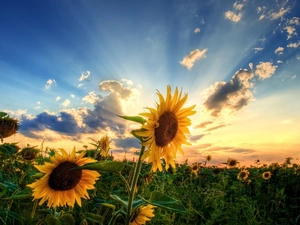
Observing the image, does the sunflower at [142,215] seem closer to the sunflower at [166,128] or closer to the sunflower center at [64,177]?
the sunflower at [166,128]

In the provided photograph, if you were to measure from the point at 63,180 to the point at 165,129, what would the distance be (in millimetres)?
774

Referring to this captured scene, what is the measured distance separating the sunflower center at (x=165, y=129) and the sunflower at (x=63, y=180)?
1.51 ft

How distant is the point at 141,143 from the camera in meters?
1.65

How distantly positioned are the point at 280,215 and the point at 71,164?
4096 mm

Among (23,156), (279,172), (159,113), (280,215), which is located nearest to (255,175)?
(279,172)

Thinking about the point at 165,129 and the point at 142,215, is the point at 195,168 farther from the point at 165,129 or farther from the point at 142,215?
the point at 165,129

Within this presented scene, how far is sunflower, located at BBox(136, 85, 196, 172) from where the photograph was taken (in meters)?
1.73

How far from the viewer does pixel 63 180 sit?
6.57 feet

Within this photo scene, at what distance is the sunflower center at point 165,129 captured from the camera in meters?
1.85

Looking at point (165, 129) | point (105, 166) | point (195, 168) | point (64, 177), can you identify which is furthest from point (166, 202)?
point (195, 168)

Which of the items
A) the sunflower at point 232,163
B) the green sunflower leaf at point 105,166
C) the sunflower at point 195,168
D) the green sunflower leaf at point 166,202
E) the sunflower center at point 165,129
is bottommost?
the green sunflower leaf at point 166,202

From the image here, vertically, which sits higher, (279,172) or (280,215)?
(279,172)

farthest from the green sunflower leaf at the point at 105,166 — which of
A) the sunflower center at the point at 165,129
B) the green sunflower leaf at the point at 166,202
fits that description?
the sunflower center at the point at 165,129

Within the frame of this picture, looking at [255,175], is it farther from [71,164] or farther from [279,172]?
[71,164]
